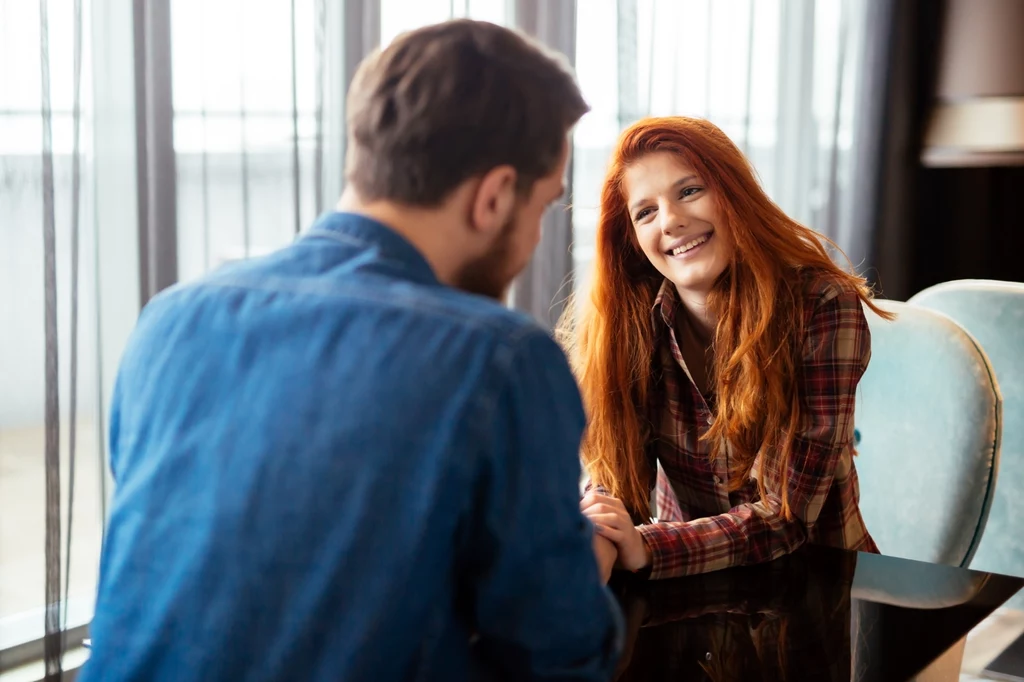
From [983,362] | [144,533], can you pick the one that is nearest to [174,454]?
[144,533]

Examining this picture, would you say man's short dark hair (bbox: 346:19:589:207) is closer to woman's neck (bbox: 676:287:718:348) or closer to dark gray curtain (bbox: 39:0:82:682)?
woman's neck (bbox: 676:287:718:348)

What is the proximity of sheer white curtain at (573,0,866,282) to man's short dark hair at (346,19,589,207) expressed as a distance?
1.61 m

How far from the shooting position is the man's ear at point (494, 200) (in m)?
0.84

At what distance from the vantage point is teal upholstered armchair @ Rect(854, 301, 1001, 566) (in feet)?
5.38

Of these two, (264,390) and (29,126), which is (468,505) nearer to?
(264,390)

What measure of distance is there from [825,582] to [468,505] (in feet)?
1.96

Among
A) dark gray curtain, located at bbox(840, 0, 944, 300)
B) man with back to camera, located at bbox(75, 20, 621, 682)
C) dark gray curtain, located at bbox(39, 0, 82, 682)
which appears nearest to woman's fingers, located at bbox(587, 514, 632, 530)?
man with back to camera, located at bbox(75, 20, 621, 682)

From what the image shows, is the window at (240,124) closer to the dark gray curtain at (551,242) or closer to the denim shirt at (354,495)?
the dark gray curtain at (551,242)

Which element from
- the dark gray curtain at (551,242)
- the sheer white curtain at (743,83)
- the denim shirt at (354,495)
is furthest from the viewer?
the sheer white curtain at (743,83)

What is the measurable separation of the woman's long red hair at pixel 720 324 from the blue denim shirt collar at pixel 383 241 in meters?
0.73

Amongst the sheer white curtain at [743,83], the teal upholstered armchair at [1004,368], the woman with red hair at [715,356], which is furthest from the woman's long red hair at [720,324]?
the sheer white curtain at [743,83]

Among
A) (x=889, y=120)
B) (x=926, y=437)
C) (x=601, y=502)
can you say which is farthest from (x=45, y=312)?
(x=889, y=120)

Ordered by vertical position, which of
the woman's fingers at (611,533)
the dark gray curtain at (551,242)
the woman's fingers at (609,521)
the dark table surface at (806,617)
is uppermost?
the dark gray curtain at (551,242)

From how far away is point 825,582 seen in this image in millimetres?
1206
